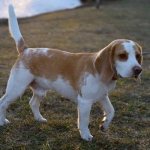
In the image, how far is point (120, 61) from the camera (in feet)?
15.2

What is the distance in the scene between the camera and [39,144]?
5.15 meters

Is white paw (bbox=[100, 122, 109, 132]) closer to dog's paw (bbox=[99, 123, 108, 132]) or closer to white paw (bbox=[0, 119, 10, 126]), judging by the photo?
dog's paw (bbox=[99, 123, 108, 132])

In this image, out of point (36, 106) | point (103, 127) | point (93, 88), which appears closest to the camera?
point (93, 88)

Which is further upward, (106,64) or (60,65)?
(106,64)

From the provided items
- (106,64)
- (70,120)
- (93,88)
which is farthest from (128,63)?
(70,120)

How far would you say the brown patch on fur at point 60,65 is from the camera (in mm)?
5051

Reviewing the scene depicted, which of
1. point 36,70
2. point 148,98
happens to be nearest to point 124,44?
point 36,70

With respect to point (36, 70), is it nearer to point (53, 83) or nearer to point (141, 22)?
point (53, 83)

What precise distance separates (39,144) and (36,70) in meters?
0.83

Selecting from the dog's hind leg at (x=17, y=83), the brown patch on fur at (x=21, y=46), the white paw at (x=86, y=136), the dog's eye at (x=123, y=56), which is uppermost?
the dog's eye at (x=123, y=56)

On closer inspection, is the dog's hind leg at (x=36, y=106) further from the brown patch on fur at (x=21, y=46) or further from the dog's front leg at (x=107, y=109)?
the dog's front leg at (x=107, y=109)

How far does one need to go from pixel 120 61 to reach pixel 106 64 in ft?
0.60

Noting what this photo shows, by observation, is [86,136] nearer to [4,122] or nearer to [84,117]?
[84,117]

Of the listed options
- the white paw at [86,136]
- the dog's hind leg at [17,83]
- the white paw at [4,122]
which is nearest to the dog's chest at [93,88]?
the white paw at [86,136]
